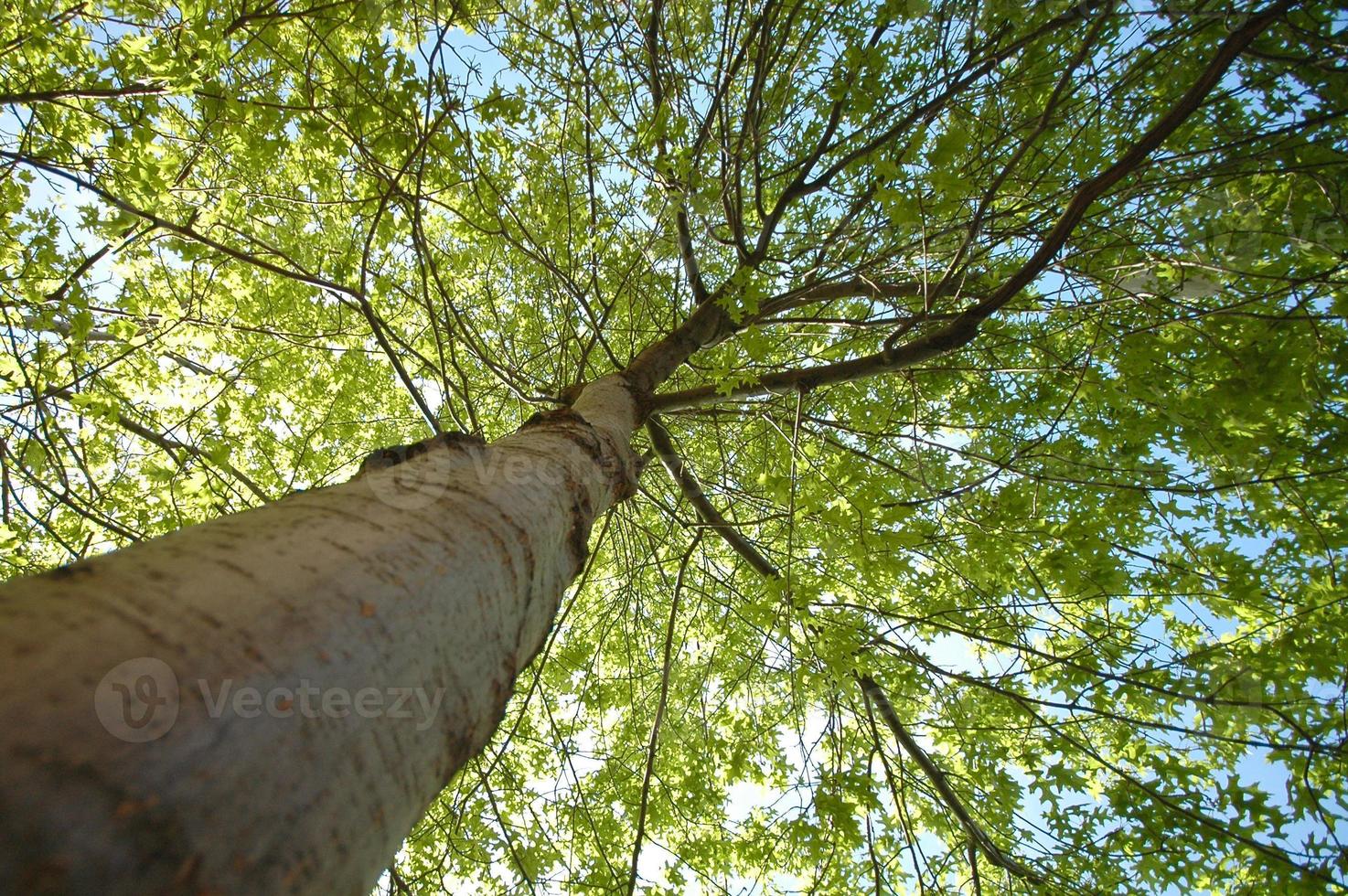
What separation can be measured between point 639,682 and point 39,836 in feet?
13.7

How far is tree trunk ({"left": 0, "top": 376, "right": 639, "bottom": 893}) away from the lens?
398 mm

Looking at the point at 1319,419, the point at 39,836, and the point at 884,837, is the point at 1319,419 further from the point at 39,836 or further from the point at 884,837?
the point at 39,836

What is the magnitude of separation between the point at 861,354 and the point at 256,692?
385 cm

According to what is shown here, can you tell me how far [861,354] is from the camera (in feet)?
12.7

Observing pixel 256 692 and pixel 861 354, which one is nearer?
pixel 256 692

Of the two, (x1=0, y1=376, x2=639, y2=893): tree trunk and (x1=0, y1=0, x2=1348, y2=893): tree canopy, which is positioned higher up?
(x1=0, y1=0, x2=1348, y2=893): tree canopy

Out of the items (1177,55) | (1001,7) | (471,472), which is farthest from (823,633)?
(1177,55)

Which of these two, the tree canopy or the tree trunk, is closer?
the tree trunk

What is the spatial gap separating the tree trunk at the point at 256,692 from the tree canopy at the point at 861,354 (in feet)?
4.72

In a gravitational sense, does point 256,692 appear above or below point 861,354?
below

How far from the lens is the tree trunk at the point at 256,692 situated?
398 millimetres

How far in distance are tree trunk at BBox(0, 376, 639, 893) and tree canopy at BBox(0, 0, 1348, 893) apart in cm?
144

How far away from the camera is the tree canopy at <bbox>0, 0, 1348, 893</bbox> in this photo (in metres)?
2.14

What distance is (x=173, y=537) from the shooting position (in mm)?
715
